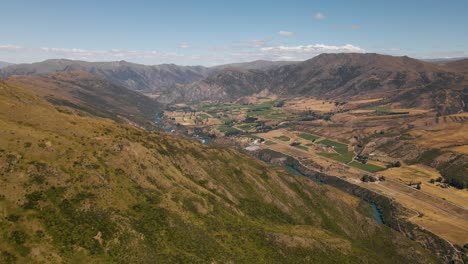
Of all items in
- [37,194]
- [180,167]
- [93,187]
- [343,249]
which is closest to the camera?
[37,194]

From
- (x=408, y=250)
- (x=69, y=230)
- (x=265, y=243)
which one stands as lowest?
(x=408, y=250)

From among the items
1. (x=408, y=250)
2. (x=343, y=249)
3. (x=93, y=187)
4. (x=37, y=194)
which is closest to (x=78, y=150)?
(x=93, y=187)

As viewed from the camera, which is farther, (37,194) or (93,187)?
(93,187)

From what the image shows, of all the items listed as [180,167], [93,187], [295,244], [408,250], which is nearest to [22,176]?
[93,187]

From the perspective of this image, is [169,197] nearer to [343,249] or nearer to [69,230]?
[69,230]

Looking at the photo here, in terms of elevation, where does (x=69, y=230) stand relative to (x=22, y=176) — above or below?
below

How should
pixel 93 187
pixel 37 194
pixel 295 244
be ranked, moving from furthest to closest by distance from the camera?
pixel 295 244 → pixel 93 187 → pixel 37 194
